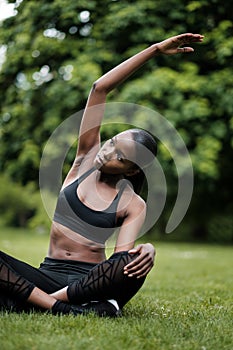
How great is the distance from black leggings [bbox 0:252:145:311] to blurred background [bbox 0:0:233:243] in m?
5.05

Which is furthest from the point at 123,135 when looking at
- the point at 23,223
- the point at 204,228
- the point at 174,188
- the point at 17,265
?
the point at 23,223

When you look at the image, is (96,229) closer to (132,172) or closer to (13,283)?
(132,172)

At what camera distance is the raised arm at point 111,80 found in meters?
3.71

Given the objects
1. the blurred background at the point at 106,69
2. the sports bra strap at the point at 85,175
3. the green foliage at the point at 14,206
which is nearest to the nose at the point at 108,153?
the sports bra strap at the point at 85,175

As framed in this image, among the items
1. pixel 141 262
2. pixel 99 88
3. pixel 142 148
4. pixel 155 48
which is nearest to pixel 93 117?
pixel 99 88

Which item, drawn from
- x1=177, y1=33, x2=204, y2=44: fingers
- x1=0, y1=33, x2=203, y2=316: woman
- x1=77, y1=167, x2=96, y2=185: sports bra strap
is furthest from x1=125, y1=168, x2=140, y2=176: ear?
x1=177, y1=33, x2=204, y2=44: fingers

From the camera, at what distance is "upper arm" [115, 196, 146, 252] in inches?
141

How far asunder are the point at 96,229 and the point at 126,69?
3.48ft

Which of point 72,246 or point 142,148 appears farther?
point 72,246

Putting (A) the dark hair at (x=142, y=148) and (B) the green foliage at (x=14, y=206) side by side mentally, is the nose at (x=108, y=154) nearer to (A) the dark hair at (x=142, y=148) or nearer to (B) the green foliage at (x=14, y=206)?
(A) the dark hair at (x=142, y=148)

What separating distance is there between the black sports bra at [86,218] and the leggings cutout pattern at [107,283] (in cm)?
25

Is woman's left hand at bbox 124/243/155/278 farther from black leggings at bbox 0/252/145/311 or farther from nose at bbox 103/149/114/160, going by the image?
nose at bbox 103/149/114/160

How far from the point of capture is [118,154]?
11.9 feet

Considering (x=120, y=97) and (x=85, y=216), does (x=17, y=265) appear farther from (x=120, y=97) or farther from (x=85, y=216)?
(x=120, y=97)
